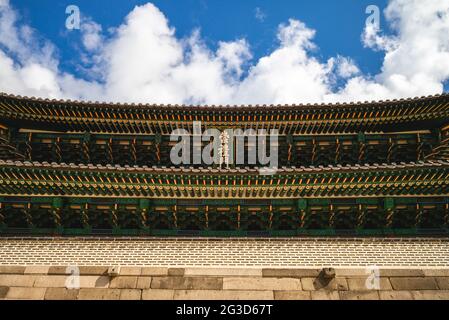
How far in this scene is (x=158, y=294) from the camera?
771cm

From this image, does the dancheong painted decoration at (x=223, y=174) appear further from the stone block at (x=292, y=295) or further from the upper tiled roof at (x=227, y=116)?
the stone block at (x=292, y=295)

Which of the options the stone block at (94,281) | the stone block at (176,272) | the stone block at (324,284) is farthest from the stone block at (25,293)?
the stone block at (324,284)

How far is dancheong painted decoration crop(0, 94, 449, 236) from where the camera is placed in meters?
7.88

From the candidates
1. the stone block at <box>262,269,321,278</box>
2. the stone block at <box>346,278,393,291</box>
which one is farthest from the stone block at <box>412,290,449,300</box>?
the stone block at <box>262,269,321,278</box>

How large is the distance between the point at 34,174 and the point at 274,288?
20.8 ft

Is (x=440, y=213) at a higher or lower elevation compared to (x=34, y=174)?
lower

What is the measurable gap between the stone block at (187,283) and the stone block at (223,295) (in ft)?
0.34

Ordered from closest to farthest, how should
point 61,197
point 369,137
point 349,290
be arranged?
point 349,290, point 61,197, point 369,137

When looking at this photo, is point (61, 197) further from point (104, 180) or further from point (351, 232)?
point (351, 232)

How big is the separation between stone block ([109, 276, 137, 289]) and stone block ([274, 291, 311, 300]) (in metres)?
3.41

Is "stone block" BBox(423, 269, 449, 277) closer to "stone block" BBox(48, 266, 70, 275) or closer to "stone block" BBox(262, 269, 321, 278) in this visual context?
"stone block" BBox(262, 269, 321, 278)

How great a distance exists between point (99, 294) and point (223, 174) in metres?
4.07

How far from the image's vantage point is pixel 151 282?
791cm

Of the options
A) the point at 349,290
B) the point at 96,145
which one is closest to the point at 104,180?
the point at 96,145
